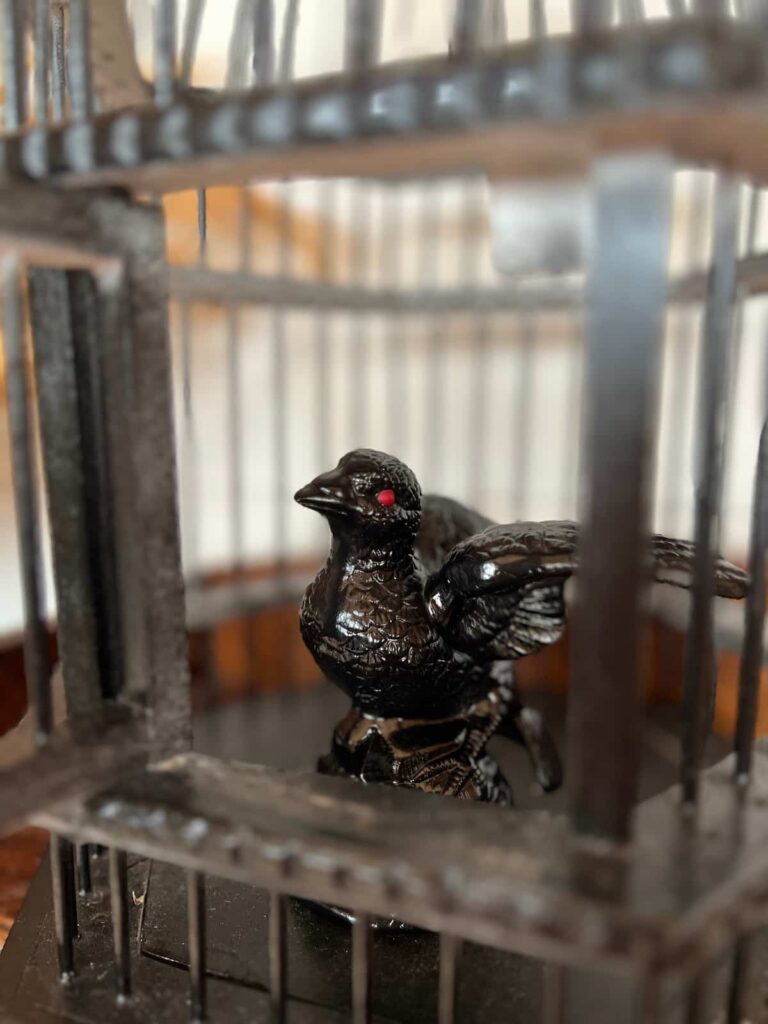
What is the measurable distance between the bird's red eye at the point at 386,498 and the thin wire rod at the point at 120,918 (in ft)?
0.98

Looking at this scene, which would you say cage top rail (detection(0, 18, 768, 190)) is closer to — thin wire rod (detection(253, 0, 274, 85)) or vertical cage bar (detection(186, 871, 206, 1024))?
thin wire rod (detection(253, 0, 274, 85))

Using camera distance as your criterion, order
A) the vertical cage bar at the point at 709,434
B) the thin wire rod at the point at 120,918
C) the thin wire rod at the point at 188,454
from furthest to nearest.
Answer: the thin wire rod at the point at 188,454 < the thin wire rod at the point at 120,918 < the vertical cage bar at the point at 709,434

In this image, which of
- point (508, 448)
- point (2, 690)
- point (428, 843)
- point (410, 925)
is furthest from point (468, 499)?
point (428, 843)

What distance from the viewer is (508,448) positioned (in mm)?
1789

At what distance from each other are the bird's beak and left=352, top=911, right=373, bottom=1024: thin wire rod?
0.96 feet

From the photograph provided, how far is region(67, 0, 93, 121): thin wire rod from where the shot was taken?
1.55 ft

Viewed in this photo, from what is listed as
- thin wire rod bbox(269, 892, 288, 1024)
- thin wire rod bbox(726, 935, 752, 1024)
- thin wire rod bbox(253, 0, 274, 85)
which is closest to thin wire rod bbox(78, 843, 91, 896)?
thin wire rod bbox(269, 892, 288, 1024)

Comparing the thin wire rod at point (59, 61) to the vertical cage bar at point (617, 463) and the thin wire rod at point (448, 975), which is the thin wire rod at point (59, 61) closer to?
the vertical cage bar at point (617, 463)

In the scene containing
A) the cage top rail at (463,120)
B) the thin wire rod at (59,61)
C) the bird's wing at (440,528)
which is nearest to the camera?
the cage top rail at (463,120)

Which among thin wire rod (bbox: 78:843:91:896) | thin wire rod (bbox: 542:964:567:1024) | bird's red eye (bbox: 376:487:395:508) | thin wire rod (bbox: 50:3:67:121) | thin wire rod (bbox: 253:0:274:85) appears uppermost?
thin wire rod (bbox: 50:3:67:121)

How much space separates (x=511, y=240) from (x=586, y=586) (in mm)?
229

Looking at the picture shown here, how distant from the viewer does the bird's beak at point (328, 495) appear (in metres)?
0.65

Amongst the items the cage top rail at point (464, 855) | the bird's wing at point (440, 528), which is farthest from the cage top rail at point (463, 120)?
the bird's wing at point (440, 528)

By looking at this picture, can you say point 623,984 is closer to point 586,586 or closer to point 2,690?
point 586,586
